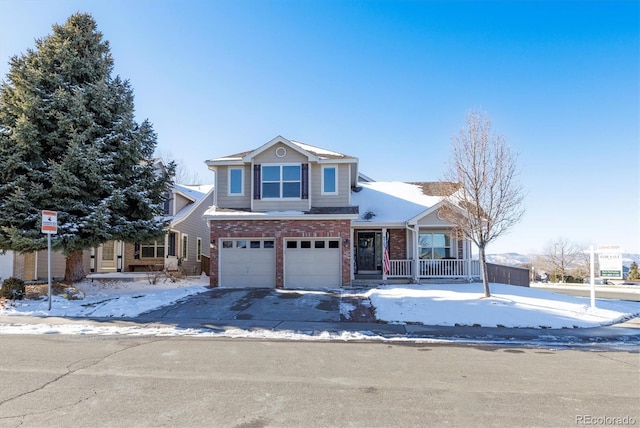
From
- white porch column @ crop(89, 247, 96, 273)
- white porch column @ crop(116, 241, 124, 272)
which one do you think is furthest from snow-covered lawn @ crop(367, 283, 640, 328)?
white porch column @ crop(89, 247, 96, 273)

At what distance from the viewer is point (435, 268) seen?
1923 centimetres

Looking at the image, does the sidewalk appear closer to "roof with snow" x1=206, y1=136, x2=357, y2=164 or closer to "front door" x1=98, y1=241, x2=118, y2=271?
"roof with snow" x1=206, y1=136, x2=357, y2=164

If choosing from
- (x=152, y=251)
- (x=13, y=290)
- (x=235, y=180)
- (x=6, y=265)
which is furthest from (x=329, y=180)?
(x=6, y=265)

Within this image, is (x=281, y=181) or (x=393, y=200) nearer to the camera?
(x=281, y=181)

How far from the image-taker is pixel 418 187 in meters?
24.4

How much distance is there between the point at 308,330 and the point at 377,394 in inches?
191

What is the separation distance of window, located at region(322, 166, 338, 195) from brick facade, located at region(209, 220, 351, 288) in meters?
1.88

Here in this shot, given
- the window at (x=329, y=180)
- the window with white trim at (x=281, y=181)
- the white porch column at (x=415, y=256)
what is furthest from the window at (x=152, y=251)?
the white porch column at (x=415, y=256)

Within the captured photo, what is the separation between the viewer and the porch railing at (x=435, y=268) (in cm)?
1914

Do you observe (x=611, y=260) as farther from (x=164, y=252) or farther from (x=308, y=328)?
(x=164, y=252)

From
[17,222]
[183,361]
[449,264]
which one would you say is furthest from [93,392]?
[449,264]

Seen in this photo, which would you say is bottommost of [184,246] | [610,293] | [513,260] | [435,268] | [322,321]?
[513,260]

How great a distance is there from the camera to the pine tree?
570 inches

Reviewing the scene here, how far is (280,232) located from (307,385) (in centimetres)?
1250
